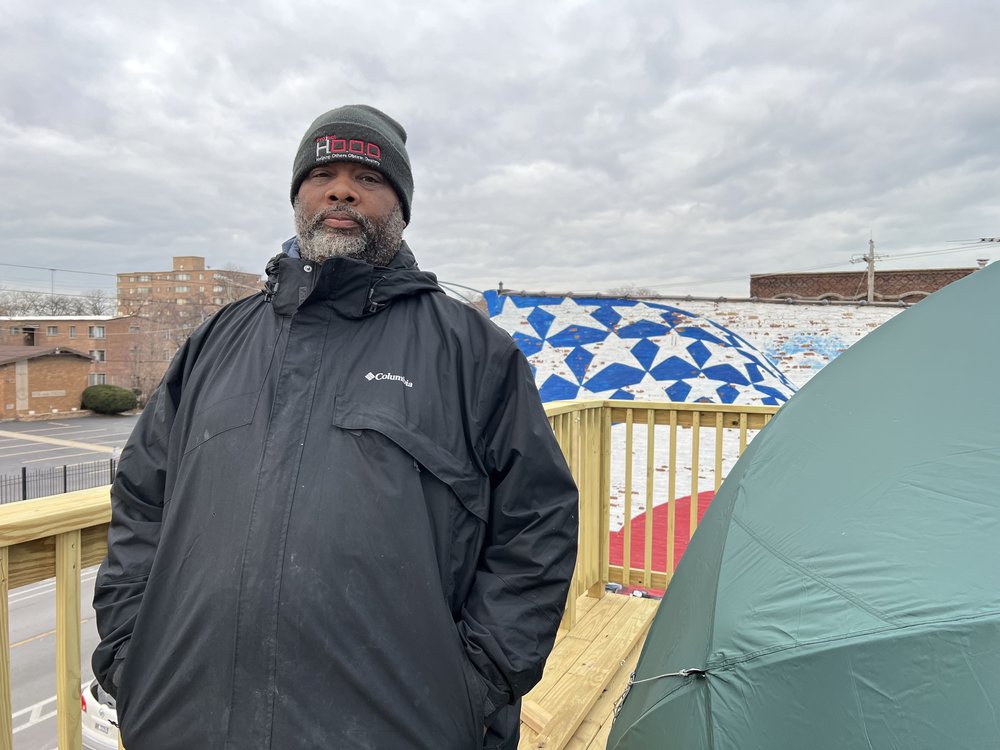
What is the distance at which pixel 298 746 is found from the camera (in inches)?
38.4

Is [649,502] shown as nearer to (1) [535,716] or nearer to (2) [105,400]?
(1) [535,716]

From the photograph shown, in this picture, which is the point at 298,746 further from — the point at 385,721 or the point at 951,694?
the point at 951,694

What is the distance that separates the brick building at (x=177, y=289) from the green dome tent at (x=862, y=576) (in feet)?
95.2

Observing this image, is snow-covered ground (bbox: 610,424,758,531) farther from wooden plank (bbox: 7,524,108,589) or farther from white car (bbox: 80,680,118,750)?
wooden plank (bbox: 7,524,108,589)

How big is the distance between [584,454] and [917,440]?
197 cm

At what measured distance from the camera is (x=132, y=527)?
122 cm

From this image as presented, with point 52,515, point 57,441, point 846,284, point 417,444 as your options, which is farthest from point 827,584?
point 57,441

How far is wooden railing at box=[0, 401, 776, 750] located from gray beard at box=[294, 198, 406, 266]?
2.36ft

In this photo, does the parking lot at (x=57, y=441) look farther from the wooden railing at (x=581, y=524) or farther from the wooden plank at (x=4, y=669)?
the wooden plank at (x=4, y=669)

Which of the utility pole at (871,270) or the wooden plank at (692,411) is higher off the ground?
the utility pole at (871,270)

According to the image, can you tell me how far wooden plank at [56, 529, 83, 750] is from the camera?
47.9 inches

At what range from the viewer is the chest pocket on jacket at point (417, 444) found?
109cm

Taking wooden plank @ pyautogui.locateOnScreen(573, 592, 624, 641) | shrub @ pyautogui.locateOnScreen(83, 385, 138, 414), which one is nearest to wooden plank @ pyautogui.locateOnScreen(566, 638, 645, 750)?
wooden plank @ pyautogui.locateOnScreen(573, 592, 624, 641)

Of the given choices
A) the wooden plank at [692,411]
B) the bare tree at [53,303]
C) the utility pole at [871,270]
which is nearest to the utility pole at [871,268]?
the utility pole at [871,270]
